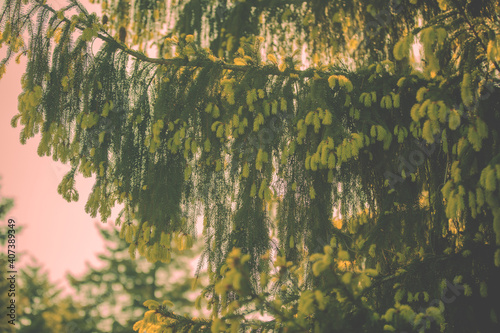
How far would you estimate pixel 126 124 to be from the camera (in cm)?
315

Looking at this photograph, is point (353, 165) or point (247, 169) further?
point (353, 165)

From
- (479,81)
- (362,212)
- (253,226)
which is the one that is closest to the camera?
(479,81)

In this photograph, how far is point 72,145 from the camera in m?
3.04

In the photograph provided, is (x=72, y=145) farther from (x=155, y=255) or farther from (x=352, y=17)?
(x=352, y=17)

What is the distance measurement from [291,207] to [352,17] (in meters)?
2.33

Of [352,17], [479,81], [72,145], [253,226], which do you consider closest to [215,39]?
[352,17]

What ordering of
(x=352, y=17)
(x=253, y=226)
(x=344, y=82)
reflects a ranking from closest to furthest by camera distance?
(x=344, y=82) < (x=253, y=226) < (x=352, y=17)

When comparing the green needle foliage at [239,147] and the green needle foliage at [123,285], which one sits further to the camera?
the green needle foliage at [123,285]

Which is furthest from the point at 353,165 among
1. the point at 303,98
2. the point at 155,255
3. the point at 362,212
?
the point at 155,255

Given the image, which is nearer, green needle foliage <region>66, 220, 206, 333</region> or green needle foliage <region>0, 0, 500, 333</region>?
green needle foliage <region>0, 0, 500, 333</region>

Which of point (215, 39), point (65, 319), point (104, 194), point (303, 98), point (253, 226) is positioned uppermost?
point (215, 39)

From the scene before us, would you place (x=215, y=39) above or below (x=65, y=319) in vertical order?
above

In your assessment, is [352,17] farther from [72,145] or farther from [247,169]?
[72,145]

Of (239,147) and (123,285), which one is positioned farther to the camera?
(123,285)
